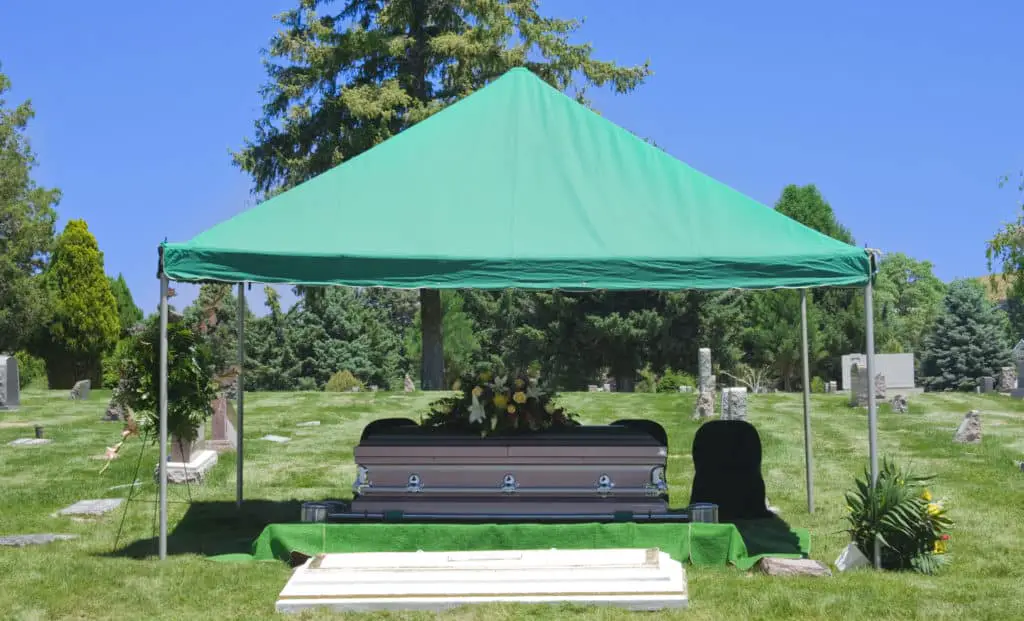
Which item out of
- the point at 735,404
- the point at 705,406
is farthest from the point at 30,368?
→ the point at 735,404

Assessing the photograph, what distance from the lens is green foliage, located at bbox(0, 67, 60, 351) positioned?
37.6m

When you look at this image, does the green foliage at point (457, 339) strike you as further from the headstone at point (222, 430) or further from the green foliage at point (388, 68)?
the headstone at point (222, 430)

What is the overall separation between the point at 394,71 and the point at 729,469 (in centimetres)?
2430

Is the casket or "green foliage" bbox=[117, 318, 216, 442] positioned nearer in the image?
the casket

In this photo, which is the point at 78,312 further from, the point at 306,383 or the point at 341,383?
the point at 306,383

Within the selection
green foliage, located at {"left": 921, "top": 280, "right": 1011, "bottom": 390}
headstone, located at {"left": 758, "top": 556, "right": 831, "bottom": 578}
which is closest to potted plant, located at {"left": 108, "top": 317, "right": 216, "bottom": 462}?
headstone, located at {"left": 758, "top": 556, "right": 831, "bottom": 578}

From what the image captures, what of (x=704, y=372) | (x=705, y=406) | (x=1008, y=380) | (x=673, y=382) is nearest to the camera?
(x=705, y=406)

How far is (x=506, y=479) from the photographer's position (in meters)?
8.92

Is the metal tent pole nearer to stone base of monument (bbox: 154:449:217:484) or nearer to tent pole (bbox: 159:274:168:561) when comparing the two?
tent pole (bbox: 159:274:168:561)

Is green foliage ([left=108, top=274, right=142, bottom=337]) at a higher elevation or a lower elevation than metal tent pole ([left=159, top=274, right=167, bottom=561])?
higher

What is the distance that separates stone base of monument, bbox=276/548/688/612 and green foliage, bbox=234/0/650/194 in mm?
22204

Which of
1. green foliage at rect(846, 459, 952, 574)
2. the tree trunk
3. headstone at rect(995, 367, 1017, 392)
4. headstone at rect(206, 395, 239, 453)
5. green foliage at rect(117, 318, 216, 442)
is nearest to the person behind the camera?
green foliage at rect(846, 459, 952, 574)

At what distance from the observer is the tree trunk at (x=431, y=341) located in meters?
29.6

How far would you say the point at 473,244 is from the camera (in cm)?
855
